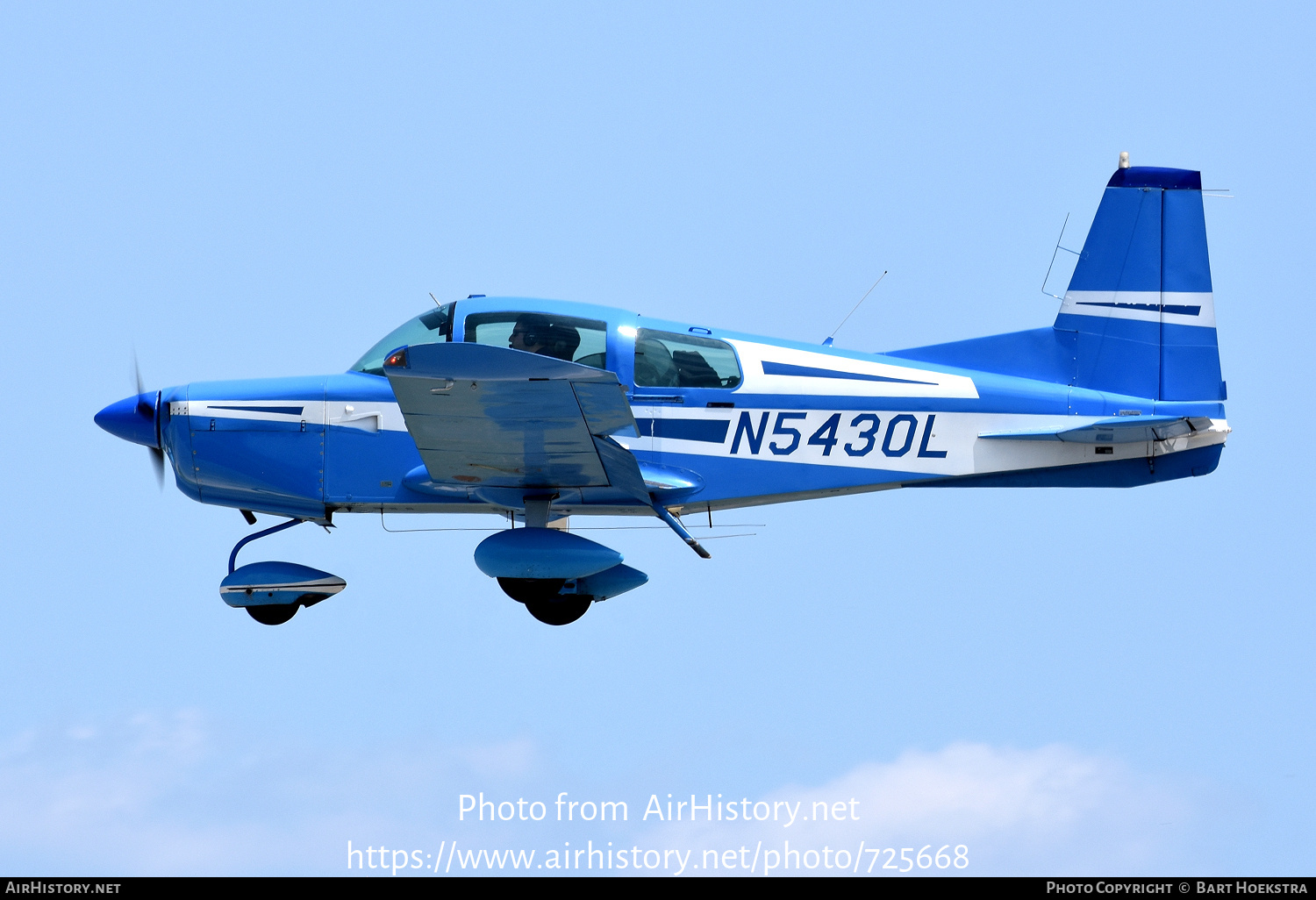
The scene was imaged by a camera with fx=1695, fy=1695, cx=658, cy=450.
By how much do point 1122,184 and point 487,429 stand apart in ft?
18.6

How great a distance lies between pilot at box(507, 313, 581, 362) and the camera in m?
13.1

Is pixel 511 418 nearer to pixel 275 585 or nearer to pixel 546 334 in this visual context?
pixel 546 334

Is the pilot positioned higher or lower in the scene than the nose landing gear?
higher

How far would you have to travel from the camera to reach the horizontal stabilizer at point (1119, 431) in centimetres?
1308

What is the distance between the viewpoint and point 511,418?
12.1 meters

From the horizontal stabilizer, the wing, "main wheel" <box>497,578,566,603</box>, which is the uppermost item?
the wing

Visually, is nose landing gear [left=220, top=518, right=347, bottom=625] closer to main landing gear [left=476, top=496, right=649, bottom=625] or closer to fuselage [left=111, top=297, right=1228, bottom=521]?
fuselage [left=111, top=297, right=1228, bottom=521]

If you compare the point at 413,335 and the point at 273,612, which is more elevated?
the point at 413,335

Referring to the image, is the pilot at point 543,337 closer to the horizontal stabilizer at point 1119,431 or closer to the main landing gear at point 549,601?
the main landing gear at point 549,601

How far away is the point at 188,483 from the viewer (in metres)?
13.9

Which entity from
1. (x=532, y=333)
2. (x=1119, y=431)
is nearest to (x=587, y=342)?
(x=532, y=333)

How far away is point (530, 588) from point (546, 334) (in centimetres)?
210

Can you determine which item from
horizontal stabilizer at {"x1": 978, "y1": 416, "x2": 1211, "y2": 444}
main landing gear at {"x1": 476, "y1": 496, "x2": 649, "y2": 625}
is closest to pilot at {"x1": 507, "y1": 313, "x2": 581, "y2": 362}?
main landing gear at {"x1": 476, "y1": 496, "x2": 649, "y2": 625}

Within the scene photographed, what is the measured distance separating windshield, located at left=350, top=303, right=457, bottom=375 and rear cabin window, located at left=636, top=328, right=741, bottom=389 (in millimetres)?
1514
